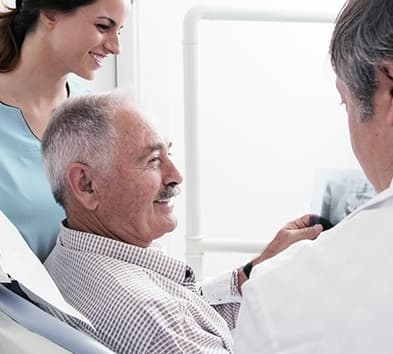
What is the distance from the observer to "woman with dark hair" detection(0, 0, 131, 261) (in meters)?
1.47

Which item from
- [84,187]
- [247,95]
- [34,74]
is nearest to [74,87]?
[34,74]

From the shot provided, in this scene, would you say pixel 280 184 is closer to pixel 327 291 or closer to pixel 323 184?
pixel 323 184

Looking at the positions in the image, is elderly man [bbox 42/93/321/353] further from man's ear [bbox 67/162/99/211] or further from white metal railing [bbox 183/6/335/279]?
white metal railing [bbox 183/6/335/279]

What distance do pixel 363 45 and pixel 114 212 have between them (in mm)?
672

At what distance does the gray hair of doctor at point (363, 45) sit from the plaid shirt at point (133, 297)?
51cm

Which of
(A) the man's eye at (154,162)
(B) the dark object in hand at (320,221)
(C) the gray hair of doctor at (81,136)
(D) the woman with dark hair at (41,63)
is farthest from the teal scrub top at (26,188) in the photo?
(B) the dark object in hand at (320,221)

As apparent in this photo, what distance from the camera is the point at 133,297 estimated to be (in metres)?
1.14

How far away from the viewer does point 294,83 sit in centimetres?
248

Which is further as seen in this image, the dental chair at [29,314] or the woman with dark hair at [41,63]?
the woman with dark hair at [41,63]

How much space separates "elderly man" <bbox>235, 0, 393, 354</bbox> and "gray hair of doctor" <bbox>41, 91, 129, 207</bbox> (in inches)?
23.2

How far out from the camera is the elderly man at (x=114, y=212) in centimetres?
120

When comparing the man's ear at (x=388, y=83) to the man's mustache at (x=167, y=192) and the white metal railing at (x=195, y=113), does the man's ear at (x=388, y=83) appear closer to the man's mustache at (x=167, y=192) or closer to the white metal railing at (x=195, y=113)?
the man's mustache at (x=167, y=192)

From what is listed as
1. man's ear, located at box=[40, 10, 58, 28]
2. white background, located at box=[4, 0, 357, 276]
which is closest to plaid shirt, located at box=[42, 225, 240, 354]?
man's ear, located at box=[40, 10, 58, 28]

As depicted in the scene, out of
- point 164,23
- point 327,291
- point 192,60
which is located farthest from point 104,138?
point 164,23
